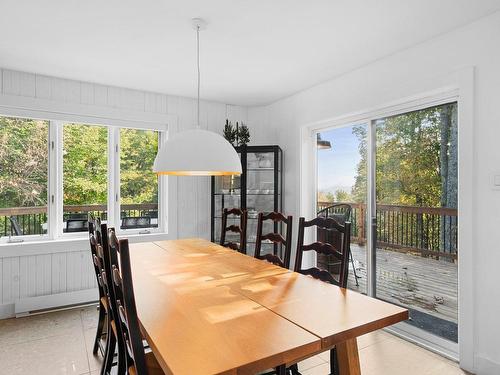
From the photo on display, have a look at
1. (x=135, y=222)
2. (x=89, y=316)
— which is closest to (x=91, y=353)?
(x=89, y=316)

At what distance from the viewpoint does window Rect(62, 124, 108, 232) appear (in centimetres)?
383

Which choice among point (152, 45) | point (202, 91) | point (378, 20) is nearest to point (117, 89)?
point (202, 91)

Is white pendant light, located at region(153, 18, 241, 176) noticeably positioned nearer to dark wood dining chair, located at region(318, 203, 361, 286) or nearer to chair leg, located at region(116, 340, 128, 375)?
chair leg, located at region(116, 340, 128, 375)

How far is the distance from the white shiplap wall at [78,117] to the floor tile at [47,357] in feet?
2.66

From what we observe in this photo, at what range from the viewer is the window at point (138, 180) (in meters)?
4.14

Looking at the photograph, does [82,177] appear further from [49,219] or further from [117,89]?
[117,89]

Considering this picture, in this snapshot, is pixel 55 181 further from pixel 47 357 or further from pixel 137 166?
pixel 47 357

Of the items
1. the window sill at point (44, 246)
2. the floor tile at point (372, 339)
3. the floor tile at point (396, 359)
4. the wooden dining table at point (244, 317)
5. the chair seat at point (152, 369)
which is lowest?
the floor tile at point (372, 339)

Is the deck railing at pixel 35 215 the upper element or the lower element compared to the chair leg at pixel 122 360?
upper

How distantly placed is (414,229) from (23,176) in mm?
4088

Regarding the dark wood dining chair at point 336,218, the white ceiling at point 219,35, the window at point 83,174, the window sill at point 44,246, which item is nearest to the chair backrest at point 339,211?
the dark wood dining chair at point 336,218

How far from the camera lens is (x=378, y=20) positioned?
236 centimetres

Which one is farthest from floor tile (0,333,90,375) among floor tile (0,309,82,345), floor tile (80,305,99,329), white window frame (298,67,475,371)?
white window frame (298,67,475,371)

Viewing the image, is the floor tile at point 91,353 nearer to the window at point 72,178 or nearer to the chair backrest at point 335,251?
the window at point 72,178
